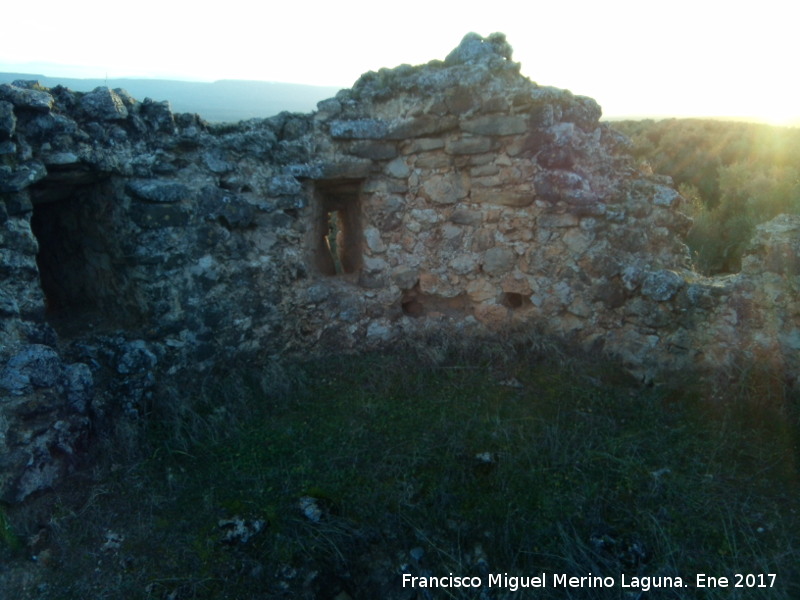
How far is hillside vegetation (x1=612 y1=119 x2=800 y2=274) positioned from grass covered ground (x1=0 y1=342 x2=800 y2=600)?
10.0ft

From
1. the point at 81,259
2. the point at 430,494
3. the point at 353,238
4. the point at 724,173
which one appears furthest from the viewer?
the point at 724,173

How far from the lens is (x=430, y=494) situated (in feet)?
10.8

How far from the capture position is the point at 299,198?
4.70 metres

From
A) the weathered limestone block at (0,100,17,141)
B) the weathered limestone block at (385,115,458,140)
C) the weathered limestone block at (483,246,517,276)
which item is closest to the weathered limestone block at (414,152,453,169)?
the weathered limestone block at (385,115,458,140)

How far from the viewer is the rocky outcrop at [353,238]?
3.82 m

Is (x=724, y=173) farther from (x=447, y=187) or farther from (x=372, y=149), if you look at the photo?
(x=372, y=149)

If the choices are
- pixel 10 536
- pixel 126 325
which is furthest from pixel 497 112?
pixel 10 536

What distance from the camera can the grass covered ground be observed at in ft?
9.46

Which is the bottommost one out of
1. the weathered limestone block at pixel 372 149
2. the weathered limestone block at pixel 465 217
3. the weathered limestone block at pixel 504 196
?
the weathered limestone block at pixel 465 217

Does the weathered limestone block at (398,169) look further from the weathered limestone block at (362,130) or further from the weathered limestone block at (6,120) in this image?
the weathered limestone block at (6,120)

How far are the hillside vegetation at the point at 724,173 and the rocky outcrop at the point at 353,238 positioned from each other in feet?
5.98

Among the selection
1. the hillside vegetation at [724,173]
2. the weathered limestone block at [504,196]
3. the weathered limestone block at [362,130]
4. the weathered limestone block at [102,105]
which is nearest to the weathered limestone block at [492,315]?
the weathered limestone block at [504,196]

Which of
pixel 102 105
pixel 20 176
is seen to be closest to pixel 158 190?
pixel 102 105

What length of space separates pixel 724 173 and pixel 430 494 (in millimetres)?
10303
